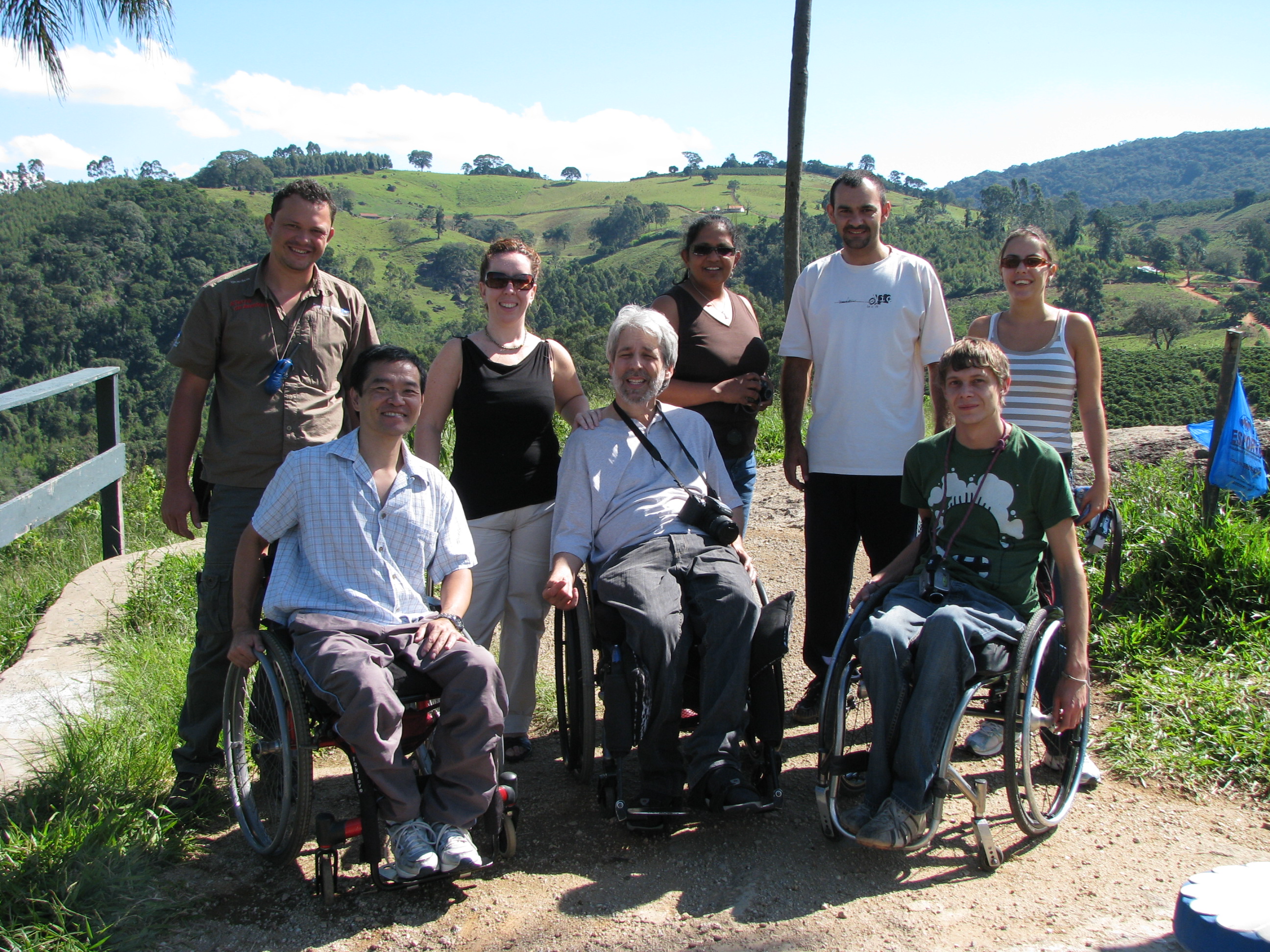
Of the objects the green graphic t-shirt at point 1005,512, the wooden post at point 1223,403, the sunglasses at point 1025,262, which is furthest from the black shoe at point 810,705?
the wooden post at point 1223,403

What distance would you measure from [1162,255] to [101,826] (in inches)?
3169

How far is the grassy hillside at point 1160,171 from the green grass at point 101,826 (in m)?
148

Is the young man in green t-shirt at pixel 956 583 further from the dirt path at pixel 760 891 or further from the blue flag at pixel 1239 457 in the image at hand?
the blue flag at pixel 1239 457

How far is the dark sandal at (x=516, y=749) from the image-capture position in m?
3.32

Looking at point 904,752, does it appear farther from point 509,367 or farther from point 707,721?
point 509,367

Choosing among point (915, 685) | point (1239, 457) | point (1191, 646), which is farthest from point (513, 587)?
point (1239, 457)

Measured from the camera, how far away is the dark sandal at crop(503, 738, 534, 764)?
3.32 metres

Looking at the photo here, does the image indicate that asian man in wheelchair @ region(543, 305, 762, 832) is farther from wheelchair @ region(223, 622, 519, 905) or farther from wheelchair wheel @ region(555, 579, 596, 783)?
wheelchair @ region(223, 622, 519, 905)

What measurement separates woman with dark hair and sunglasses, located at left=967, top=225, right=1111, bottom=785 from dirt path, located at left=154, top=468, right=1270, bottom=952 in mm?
619

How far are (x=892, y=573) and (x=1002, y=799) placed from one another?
0.80 metres

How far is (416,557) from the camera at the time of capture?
271cm

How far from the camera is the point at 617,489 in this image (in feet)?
10.3

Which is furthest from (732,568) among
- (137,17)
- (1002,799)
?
(137,17)

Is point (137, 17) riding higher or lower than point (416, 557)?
higher
